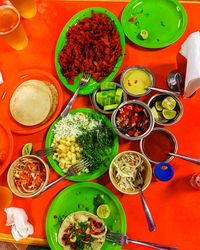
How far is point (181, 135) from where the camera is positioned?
5.50 feet

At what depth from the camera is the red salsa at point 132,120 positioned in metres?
1.57

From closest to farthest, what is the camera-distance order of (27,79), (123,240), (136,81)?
(123,240) → (136,81) → (27,79)

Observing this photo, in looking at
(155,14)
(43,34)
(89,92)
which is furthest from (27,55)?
(155,14)

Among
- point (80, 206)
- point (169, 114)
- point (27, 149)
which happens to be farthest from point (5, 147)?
point (169, 114)

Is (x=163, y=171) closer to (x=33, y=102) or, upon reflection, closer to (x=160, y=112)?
(x=160, y=112)

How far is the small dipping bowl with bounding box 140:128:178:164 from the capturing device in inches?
62.9

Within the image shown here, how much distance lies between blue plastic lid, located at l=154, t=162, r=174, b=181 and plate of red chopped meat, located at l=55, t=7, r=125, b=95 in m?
0.52

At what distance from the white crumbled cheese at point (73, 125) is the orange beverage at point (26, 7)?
68cm

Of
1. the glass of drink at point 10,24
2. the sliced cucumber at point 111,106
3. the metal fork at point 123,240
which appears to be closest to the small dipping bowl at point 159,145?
the sliced cucumber at point 111,106

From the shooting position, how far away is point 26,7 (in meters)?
1.84

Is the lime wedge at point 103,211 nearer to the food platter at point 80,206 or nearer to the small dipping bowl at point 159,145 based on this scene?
the food platter at point 80,206

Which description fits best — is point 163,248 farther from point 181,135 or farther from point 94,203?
point 181,135

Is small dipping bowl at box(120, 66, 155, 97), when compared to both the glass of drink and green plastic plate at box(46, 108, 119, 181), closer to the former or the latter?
green plastic plate at box(46, 108, 119, 181)

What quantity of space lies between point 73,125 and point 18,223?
55 centimetres
